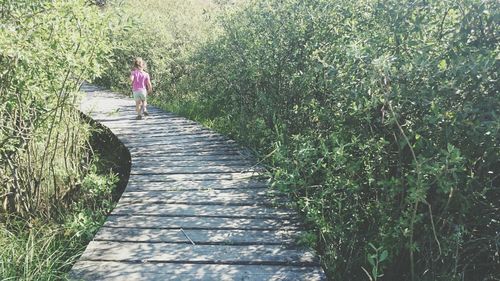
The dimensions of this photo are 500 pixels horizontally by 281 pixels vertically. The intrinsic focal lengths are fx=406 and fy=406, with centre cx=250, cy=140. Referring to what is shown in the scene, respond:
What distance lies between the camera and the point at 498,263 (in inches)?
124

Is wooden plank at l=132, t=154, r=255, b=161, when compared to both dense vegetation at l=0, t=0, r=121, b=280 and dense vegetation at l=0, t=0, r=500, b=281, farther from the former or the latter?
dense vegetation at l=0, t=0, r=121, b=280

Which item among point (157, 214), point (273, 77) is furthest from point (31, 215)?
point (273, 77)

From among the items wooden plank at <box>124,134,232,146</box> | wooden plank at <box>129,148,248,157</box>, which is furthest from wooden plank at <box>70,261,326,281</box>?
wooden plank at <box>124,134,232,146</box>

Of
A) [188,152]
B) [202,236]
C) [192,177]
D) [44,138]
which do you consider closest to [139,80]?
[188,152]

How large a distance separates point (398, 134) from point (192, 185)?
2.40 metres

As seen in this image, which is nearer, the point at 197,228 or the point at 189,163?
the point at 197,228

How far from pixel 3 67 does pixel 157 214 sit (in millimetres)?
1971

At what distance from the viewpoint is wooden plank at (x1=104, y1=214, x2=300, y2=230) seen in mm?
3683

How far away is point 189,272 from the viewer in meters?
3.01

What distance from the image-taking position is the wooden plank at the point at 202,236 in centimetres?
344

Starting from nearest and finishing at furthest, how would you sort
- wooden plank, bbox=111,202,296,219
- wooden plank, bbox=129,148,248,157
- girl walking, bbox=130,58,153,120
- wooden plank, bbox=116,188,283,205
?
wooden plank, bbox=111,202,296,219 < wooden plank, bbox=116,188,283,205 < wooden plank, bbox=129,148,248,157 < girl walking, bbox=130,58,153,120

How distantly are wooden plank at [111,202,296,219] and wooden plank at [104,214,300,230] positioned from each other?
8cm

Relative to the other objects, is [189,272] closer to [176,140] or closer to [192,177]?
[192,177]

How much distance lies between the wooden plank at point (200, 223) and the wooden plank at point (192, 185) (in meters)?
0.74
